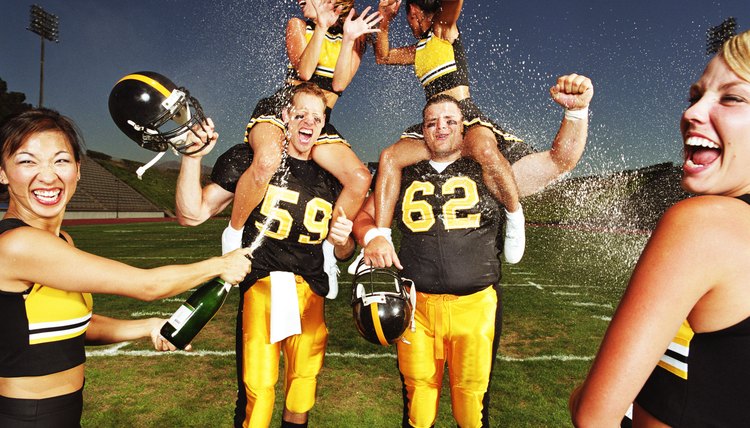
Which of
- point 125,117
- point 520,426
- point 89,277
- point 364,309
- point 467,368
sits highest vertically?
point 125,117

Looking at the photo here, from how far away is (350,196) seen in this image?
3.13m

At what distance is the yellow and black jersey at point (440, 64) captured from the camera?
3.10 m

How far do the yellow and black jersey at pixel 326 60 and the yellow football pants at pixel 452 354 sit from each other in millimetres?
1607

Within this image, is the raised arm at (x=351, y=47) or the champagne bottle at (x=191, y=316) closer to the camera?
the champagne bottle at (x=191, y=316)

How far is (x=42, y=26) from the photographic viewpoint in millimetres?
42656

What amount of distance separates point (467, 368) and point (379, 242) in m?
0.92

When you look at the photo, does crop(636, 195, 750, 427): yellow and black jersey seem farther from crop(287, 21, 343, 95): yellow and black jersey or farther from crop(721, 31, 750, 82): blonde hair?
crop(287, 21, 343, 95): yellow and black jersey

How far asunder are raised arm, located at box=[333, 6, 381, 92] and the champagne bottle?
58.5 inches

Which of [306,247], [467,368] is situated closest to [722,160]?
[467,368]

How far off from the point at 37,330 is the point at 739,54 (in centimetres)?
258

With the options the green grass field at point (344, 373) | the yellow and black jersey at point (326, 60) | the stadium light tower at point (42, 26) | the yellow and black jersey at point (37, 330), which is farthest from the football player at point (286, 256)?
the stadium light tower at point (42, 26)

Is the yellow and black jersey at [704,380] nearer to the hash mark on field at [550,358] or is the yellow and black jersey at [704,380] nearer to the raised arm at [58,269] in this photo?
the raised arm at [58,269]

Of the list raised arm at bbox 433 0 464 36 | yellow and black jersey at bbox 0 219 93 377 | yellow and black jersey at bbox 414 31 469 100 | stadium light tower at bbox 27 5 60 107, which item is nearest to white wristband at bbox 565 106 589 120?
yellow and black jersey at bbox 414 31 469 100

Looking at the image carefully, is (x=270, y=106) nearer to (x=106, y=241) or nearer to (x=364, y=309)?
(x=364, y=309)
